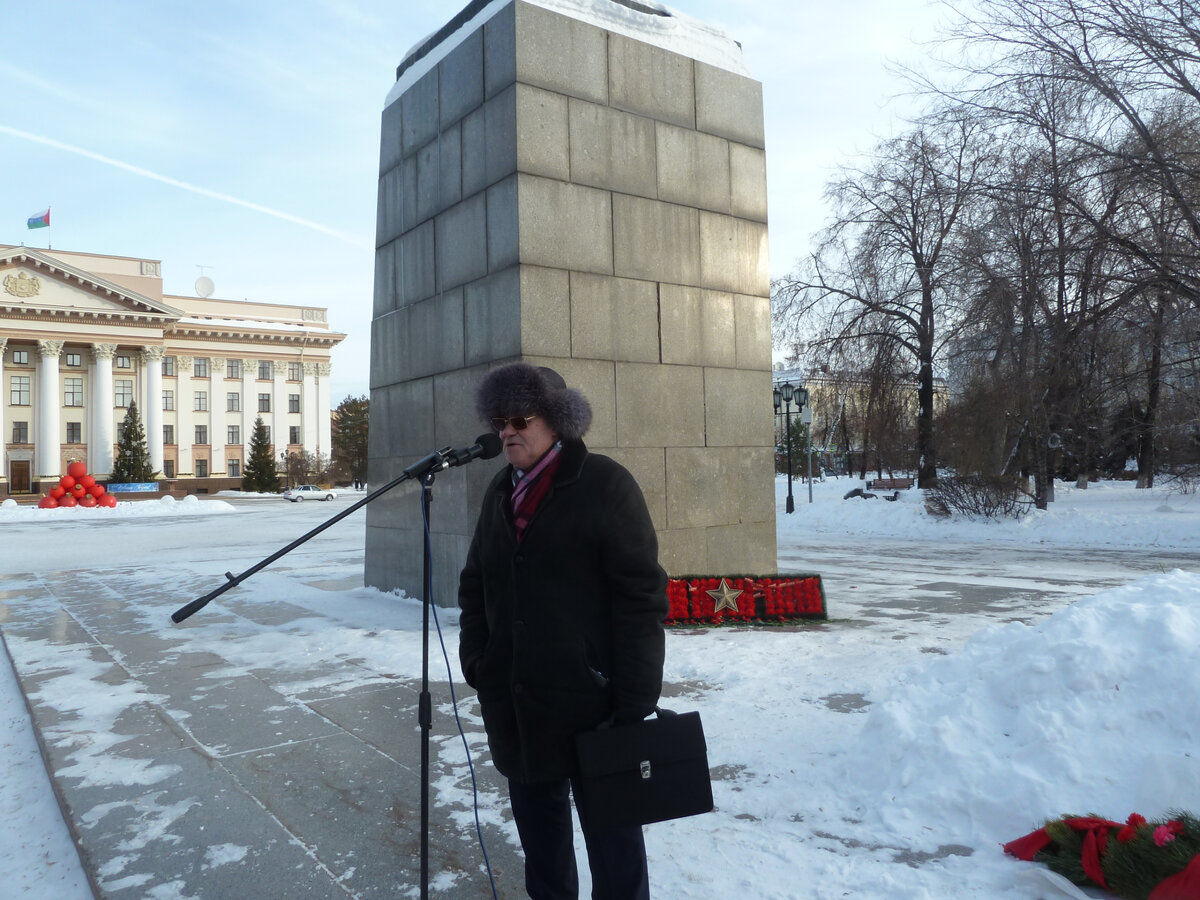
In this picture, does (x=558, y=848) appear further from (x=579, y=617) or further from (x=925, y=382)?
(x=925, y=382)

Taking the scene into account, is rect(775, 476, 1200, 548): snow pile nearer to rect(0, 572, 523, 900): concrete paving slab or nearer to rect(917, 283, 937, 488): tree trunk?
rect(917, 283, 937, 488): tree trunk

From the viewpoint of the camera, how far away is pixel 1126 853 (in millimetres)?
2932

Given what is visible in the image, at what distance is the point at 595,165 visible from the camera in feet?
28.0

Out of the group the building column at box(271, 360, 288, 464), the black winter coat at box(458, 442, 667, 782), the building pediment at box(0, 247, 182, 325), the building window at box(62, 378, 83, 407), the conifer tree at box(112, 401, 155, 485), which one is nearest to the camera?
the black winter coat at box(458, 442, 667, 782)

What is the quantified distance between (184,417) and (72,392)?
30.1 feet

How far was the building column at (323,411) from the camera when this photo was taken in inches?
3317

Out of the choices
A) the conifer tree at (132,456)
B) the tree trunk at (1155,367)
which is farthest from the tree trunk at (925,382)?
the conifer tree at (132,456)

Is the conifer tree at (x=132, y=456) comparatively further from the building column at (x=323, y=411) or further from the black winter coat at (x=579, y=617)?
the black winter coat at (x=579, y=617)

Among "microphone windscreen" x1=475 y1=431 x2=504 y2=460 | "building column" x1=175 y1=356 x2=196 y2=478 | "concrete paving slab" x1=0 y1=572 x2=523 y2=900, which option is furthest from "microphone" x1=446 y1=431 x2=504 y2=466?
"building column" x1=175 y1=356 x2=196 y2=478

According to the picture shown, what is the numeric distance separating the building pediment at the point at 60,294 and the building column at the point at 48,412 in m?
2.87

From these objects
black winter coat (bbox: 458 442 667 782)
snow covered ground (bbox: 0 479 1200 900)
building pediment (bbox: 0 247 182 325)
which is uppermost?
building pediment (bbox: 0 247 182 325)

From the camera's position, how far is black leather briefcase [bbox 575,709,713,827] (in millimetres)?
2453

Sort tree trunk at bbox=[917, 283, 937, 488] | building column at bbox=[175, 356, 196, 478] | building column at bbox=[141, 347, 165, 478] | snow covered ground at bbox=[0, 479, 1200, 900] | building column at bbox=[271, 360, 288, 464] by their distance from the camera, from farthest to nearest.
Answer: building column at bbox=[271, 360, 288, 464]
building column at bbox=[175, 356, 196, 478]
building column at bbox=[141, 347, 165, 478]
tree trunk at bbox=[917, 283, 937, 488]
snow covered ground at bbox=[0, 479, 1200, 900]

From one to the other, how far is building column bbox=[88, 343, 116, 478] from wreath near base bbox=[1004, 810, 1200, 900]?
3100 inches
